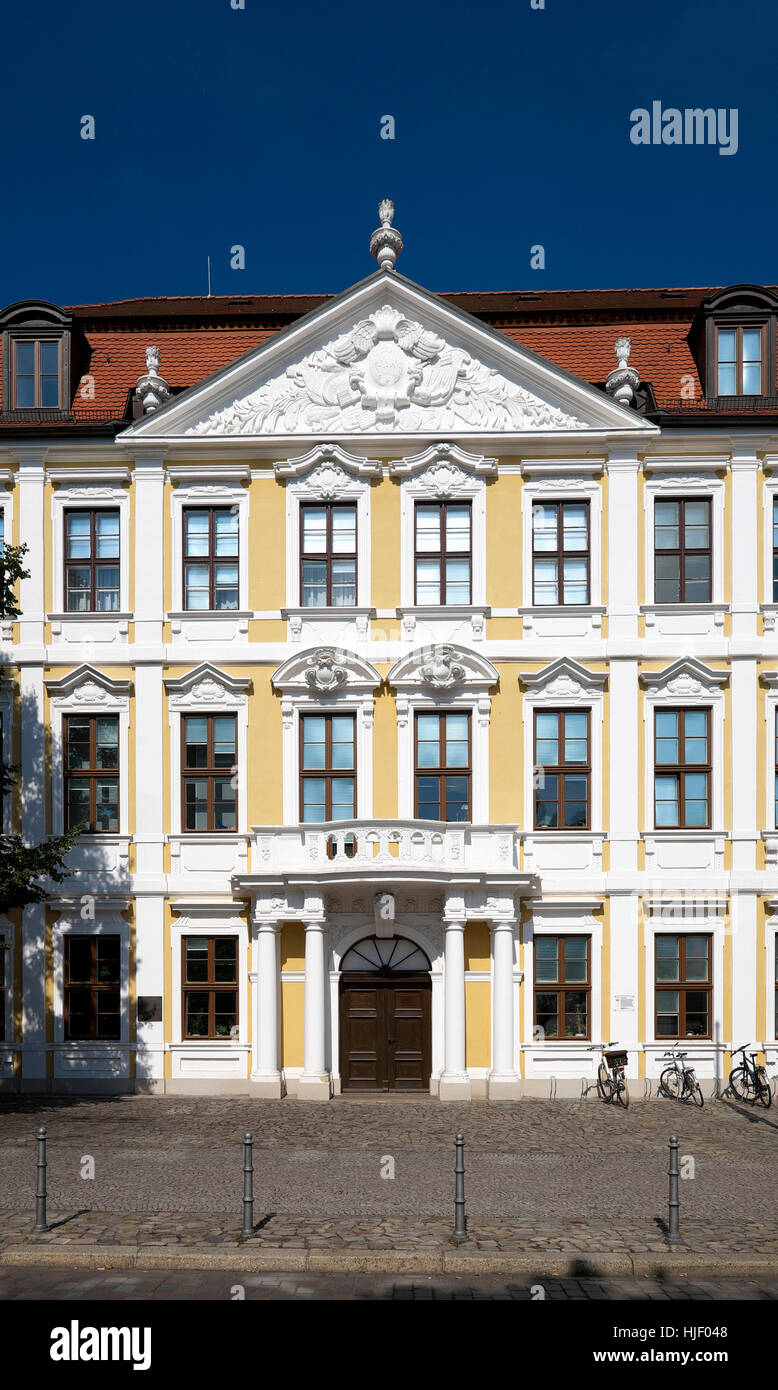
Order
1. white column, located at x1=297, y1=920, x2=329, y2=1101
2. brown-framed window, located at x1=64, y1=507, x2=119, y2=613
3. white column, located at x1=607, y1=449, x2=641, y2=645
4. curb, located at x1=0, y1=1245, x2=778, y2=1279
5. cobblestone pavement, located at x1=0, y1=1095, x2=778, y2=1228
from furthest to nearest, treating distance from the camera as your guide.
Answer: brown-framed window, located at x1=64, y1=507, x2=119, y2=613 < white column, located at x1=607, y1=449, x2=641, y2=645 < white column, located at x1=297, y1=920, x2=329, y2=1101 < cobblestone pavement, located at x1=0, y1=1095, x2=778, y2=1228 < curb, located at x1=0, y1=1245, x2=778, y2=1279

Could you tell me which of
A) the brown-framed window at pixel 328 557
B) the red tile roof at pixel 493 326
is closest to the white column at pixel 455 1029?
the brown-framed window at pixel 328 557

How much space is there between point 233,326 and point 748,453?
1089cm

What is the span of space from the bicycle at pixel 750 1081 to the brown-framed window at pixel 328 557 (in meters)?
10.4

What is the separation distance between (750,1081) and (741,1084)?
0.52 feet

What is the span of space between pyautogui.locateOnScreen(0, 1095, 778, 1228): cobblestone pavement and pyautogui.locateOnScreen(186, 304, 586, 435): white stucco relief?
1174 centimetres

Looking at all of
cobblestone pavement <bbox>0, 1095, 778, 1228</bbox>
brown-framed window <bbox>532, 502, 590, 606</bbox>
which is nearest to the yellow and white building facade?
brown-framed window <bbox>532, 502, 590, 606</bbox>

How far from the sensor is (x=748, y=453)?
2139 centimetres

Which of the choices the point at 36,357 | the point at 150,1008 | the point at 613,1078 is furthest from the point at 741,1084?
the point at 36,357

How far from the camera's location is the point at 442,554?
21453 millimetres

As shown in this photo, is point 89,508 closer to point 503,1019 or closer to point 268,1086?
point 268,1086

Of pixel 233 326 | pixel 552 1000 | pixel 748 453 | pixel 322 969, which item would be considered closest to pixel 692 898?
pixel 552 1000

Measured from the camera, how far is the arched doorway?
67.3 ft

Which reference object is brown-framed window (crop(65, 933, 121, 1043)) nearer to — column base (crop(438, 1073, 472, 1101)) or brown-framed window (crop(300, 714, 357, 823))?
brown-framed window (crop(300, 714, 357, 823))

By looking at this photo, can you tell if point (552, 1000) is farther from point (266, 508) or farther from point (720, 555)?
point (266, 508)
